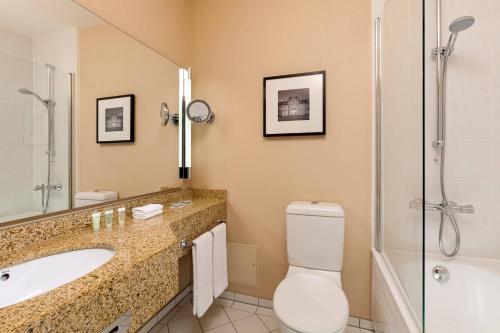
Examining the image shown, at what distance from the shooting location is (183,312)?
1.81 meters

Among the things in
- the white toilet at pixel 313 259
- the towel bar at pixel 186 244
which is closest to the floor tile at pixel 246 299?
the white toilet at pixel 313 259

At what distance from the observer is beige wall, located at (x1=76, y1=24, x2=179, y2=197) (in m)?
1.23

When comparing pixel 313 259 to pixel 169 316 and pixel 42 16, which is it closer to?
pixel 169 316

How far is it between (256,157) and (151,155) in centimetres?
77

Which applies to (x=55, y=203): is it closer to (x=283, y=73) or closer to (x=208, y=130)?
(x=208, y=130)

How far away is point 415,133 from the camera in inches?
39.1

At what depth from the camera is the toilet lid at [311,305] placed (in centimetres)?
106

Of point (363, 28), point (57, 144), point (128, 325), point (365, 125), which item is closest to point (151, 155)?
point (57, 144)

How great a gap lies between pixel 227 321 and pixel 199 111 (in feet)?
5.19

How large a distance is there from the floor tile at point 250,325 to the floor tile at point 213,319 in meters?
0.10

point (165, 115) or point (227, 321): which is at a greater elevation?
point (165, 115)

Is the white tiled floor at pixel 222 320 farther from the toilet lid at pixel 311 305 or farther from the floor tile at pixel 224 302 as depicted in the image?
the toilet lid at pixel 311 305

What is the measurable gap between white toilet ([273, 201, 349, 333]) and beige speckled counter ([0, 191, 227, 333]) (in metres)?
0.62

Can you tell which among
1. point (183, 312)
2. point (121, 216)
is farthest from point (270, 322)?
point (121, 216)
